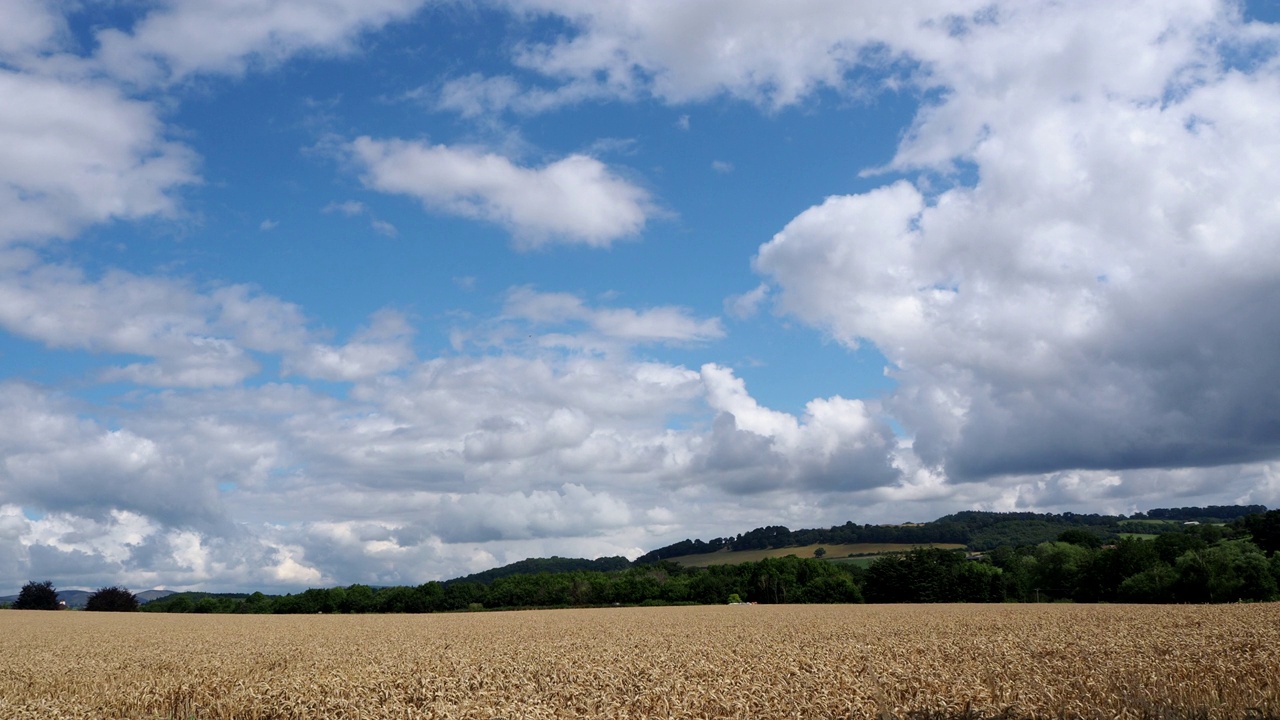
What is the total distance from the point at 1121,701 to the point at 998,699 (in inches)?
85.4

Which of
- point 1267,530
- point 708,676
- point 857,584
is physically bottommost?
point 857,584

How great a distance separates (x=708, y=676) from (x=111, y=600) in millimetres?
125138

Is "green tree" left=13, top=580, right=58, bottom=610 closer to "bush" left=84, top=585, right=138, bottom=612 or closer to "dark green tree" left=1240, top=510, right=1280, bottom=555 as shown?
"bush" left=84, top=585, right=138, bottom=612

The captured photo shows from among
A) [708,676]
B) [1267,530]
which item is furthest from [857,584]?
[708,676]

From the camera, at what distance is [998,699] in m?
15.6

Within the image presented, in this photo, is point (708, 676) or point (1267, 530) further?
point (1267, 530)

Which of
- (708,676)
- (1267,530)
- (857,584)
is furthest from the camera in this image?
(857,584)

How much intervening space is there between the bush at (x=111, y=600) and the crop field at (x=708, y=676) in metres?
96.2

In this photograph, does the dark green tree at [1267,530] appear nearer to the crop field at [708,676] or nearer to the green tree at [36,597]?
the crop field at [708,676]

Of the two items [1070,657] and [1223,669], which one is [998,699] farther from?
[1070,657]

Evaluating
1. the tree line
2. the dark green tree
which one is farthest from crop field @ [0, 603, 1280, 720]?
the dark green tree

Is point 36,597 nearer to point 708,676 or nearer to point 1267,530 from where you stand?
point 708,676

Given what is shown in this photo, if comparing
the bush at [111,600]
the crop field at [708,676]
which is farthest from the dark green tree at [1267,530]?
the bush at [111,600]

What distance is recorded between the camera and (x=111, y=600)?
11362 cm
